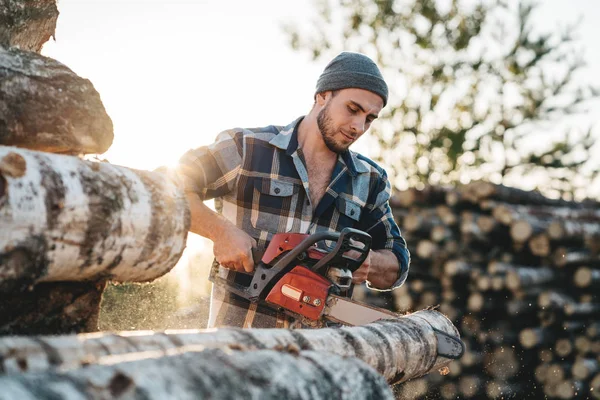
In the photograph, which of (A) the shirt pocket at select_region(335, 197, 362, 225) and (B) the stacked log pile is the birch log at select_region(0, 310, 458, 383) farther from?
(B) the stacked log pile

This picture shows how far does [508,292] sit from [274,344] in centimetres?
395

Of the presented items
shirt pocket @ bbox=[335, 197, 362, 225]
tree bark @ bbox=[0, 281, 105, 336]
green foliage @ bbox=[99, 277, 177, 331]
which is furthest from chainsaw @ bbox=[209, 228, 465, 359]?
green foliage @ bbox=[99, 277, 177, 331]

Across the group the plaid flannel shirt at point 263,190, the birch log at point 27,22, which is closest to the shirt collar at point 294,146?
the plaid flannel shirt at point 263,190

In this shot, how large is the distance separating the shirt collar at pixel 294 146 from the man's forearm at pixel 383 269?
20.9 inches

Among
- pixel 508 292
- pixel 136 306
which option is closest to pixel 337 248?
pixel 136 306

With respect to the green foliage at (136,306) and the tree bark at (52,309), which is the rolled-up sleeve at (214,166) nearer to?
the tree bark at (52,309)

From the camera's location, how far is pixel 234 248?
8.51ft

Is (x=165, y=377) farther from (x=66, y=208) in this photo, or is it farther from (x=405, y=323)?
(x=405, y=323)

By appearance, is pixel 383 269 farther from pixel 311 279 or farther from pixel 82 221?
pixel 82 221

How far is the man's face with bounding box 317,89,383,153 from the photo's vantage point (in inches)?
123

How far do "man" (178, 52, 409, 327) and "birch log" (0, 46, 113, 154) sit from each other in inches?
37.6

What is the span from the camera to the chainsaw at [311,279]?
8.12 feet

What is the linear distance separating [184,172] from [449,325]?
1.69m

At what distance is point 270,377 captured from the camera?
3.89 ft
